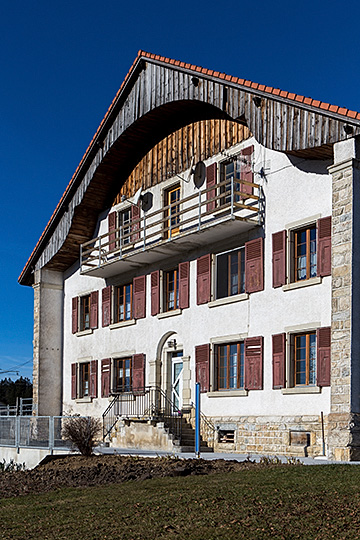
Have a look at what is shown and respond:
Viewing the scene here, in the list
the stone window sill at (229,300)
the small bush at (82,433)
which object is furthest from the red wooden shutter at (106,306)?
the small bush at (82,433)

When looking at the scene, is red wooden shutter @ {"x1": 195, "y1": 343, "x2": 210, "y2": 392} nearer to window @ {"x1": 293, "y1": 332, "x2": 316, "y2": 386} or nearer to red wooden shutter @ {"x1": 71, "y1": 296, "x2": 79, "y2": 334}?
window @ {"x1": 293, "y1": 332, "x2": 316, "y2": 386}

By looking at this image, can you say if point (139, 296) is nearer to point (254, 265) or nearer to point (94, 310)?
point (94, 310)

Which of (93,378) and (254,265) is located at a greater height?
(254,265)

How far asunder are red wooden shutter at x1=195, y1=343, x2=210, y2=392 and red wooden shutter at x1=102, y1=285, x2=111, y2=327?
18.8 ft

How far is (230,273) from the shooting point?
73.2ft

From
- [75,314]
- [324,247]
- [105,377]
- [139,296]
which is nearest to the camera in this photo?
[324,247]

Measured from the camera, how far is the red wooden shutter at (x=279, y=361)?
64.0 feet

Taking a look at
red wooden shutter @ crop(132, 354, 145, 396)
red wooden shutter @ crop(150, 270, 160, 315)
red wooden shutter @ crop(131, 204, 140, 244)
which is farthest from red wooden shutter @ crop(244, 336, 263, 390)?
red wooden shutter @ crop(131, 204, 140, 244)

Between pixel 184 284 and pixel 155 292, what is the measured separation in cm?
170

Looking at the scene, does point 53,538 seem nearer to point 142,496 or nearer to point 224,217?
point 142,496

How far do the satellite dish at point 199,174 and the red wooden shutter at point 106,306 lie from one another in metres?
6.02

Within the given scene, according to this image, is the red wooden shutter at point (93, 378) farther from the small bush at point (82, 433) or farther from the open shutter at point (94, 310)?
the small bush at point (82, 433)

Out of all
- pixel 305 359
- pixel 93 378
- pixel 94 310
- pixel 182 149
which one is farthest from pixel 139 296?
pixel 305 359

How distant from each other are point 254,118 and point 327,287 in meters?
5.17
